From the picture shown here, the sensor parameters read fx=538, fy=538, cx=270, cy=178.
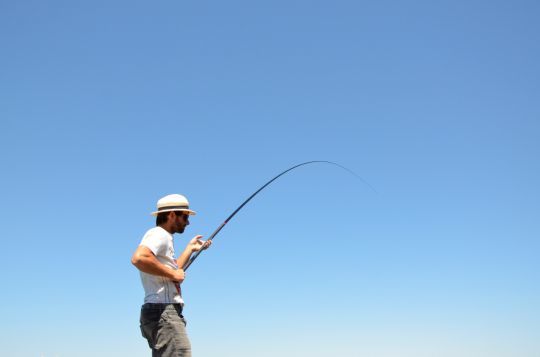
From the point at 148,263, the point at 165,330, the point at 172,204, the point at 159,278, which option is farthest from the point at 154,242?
the point at 165,330

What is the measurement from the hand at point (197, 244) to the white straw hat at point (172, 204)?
26.5 inches

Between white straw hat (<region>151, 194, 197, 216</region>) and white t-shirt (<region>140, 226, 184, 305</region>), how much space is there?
266 millimetres

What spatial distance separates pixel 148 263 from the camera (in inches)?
210

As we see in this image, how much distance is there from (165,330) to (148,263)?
→ 726 millimetres

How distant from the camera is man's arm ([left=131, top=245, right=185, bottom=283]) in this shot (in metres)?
5.34

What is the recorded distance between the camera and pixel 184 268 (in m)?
6.27

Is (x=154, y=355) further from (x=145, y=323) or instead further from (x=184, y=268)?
(x=184, y=268)

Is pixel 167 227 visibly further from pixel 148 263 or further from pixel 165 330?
pixel 165 330

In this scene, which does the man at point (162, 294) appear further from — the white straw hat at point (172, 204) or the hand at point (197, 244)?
the hand at point (197, 244)

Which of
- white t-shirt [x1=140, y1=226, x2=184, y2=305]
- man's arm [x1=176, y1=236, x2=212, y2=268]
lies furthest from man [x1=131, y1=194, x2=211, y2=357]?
man's arm [x1=176, y1=236, x2=212, y2=268]

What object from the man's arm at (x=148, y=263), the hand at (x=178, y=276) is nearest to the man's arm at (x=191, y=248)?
the hand at (x=178, y=276)

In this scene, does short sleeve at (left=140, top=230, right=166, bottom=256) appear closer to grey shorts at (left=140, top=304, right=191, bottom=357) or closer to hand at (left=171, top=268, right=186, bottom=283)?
hand at (left=171, top=268, right=186, bottom=283)

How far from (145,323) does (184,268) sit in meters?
0.88

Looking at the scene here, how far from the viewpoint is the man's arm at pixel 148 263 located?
534 centimetres
